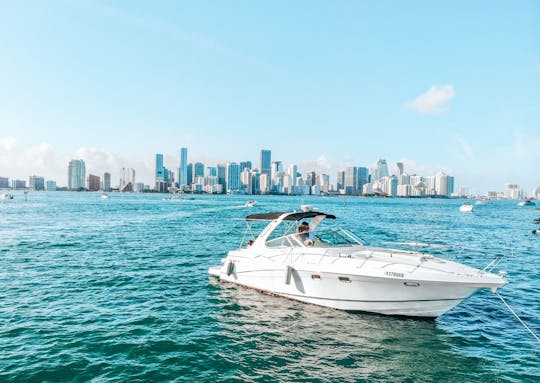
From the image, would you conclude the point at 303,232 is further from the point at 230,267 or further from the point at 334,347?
the point at 334,347

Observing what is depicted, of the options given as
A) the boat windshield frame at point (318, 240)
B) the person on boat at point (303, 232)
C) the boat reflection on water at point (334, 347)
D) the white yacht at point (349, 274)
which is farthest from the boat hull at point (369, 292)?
the person on boat at point (303, 232)

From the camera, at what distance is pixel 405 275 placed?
11.6m

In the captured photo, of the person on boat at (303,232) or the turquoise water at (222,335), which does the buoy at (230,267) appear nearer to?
the turquoise water at (222,335)

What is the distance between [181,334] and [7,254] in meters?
19.0

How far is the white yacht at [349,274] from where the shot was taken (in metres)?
11.5

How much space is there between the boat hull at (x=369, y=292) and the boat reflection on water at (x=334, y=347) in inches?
13.8

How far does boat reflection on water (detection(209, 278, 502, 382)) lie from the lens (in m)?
8.90

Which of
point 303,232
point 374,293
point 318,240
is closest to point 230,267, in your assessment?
point 303,232

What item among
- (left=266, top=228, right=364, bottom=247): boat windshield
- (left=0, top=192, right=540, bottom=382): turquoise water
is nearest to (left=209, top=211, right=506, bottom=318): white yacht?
(left=266, top=228, right=364, bottom=247): boat windshield

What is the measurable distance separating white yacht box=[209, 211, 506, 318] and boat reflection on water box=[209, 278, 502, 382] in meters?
0.59

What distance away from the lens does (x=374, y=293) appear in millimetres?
12266

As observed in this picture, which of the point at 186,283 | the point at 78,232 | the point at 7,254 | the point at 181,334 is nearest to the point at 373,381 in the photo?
the point at 181,334

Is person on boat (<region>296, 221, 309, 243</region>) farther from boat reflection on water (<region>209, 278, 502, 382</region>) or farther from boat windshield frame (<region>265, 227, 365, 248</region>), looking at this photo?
boat reflection on water (<region>209, 278, 502, 382</region>)

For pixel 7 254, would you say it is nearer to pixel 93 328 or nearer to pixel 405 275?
pixel 93 328
